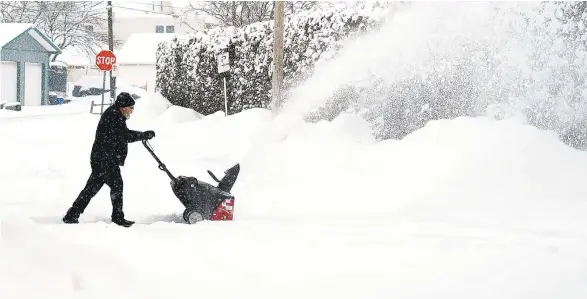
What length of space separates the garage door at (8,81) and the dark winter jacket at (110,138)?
→ 26.9 metres

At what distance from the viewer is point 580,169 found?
25.4 ft

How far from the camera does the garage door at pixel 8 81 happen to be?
3128 centimetres

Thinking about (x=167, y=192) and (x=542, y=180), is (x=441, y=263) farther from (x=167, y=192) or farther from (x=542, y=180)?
(x=167, y=192)

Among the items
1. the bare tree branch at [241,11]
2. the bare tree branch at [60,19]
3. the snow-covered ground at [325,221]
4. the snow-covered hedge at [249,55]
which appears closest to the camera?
the snow-covered ground at [325,221]

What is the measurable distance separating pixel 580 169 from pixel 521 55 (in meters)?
1.79

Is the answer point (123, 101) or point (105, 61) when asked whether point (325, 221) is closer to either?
point (123, 101)

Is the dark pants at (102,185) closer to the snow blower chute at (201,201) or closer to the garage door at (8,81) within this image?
the snow blower chute at (201,201)

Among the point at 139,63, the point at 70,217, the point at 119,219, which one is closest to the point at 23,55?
the point at 139,63

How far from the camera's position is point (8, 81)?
3172 cm

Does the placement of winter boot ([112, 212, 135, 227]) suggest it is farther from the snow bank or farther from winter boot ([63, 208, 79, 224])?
the snow bank

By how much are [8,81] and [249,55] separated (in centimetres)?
2071

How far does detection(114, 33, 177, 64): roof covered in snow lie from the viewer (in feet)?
159

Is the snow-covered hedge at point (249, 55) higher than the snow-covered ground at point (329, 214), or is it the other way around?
the snow-covered hedge at point (249, 55)

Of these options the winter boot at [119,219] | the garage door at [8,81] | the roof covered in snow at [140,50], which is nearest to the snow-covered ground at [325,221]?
the winter boot at [119,219]
